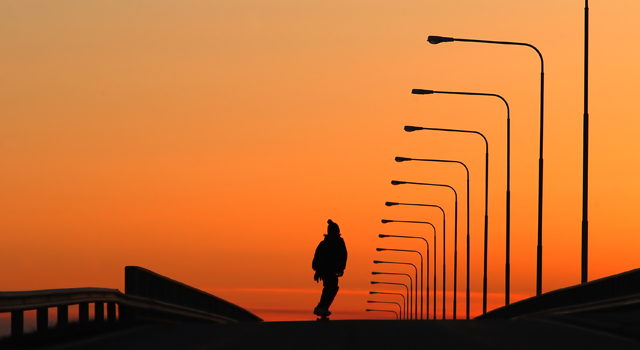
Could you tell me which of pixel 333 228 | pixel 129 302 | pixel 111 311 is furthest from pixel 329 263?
pixel 111 311

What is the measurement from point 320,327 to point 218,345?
4.26 m

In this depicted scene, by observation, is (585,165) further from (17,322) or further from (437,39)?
(17,322)

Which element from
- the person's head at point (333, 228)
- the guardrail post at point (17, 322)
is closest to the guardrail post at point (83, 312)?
the guardrail post at point (17, 322)

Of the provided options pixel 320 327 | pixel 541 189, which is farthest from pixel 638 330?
pixel 541 189

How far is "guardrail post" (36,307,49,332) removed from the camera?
1759 centimetres

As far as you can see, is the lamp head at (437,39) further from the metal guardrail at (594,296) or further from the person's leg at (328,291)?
the person's leg at (328,291)

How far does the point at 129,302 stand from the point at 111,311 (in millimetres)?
1086

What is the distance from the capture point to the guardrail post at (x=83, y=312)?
→ 64.0ft

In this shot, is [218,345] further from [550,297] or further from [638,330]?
[550,297]

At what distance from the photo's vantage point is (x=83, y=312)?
19609 mm

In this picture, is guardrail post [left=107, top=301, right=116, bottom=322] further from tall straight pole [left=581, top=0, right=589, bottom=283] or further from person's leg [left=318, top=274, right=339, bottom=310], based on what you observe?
tall straight pole [left=581, top=0, right=589, bottom=283]

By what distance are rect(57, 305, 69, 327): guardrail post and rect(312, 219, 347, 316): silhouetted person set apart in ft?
32.6

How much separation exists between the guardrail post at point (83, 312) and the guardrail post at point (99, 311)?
70cm

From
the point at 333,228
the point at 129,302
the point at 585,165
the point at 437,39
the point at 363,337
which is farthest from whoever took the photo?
the point at 437,39
